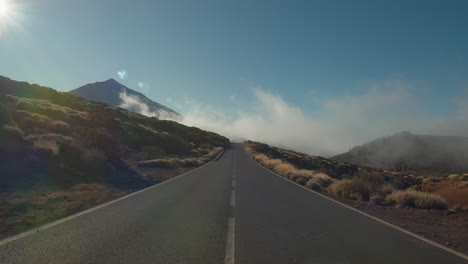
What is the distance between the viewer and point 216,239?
509 cm

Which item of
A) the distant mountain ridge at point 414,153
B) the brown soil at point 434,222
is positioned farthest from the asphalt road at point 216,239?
the distant mountain ridge at point 414,153

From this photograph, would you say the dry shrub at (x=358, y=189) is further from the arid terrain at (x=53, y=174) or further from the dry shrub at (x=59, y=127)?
the dry shrub at (x=59, y=127)

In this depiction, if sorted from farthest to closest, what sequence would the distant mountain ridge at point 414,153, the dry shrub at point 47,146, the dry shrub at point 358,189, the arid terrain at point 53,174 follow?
the distant mountain ridge at point 414,153
the dry shrub at point 47,146
the dry shrub at point 358,189
the arid terrain at point 53,174

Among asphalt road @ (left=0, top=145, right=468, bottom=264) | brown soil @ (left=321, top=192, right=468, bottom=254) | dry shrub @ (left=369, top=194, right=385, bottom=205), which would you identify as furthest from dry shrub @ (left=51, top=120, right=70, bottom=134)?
brown soil @ (left=321, top=192, right=468, bottom=254)

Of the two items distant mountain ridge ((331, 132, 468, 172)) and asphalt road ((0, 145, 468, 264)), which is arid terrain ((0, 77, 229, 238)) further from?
distant mountain ridge ((331, 132, 468, 172))

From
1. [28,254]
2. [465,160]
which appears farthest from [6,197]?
[465,160]

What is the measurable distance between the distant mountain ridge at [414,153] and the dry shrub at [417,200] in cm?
9445

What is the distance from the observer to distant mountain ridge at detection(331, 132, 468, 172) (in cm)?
9236

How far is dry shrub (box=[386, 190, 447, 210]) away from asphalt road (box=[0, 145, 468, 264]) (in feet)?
13.4

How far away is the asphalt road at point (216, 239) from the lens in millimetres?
4148

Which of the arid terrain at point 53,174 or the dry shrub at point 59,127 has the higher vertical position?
the dry shrub at point 59,127

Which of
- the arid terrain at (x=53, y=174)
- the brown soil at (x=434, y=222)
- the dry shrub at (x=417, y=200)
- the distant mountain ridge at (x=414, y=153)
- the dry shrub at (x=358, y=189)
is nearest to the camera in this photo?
the brown soil at (x=434, y=222)

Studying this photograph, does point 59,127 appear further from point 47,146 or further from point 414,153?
point 414,153

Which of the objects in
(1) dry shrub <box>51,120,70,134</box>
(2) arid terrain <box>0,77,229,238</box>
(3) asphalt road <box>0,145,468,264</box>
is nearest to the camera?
(3) asphalt road <box>0,145,468,264</box>
